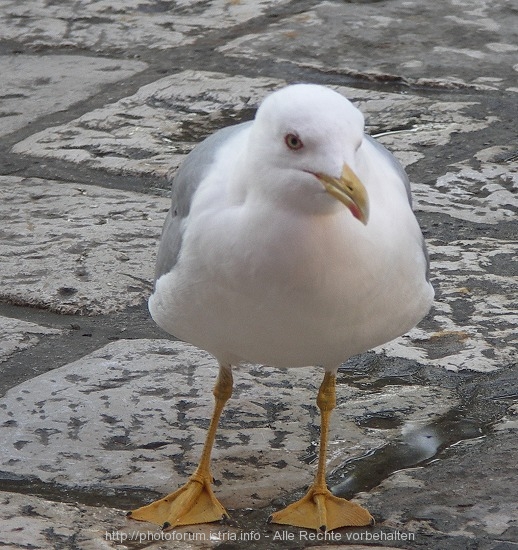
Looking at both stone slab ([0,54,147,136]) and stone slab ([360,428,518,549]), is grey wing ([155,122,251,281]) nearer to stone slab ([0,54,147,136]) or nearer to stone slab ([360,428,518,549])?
stone slab ([360,428,518,549])

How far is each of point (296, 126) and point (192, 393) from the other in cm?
115

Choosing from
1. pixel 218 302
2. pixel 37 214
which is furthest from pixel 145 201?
pixel 218 302

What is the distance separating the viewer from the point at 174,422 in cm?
305

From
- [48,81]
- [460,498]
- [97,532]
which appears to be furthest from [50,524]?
[48,81]

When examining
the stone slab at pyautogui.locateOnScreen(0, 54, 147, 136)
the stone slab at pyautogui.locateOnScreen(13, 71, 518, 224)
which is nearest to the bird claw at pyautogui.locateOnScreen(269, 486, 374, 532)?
the stone slab at pyautogui.locateOnScreen(13, 71, 518, 224)

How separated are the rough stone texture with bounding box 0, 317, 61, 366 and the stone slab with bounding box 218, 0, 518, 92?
225cm

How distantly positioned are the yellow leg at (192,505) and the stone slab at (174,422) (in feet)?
0.21

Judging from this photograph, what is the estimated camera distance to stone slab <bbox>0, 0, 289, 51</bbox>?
569 cm

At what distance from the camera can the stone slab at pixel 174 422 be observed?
283 cm

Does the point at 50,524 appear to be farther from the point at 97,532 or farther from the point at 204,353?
the point at 204,353

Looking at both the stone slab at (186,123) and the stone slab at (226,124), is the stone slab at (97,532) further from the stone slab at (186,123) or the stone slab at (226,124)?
the stone slab at (186,123)

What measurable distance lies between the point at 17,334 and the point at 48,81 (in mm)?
2174

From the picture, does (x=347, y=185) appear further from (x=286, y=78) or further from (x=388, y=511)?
(x=286, y=78)

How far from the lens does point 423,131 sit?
181 inches
